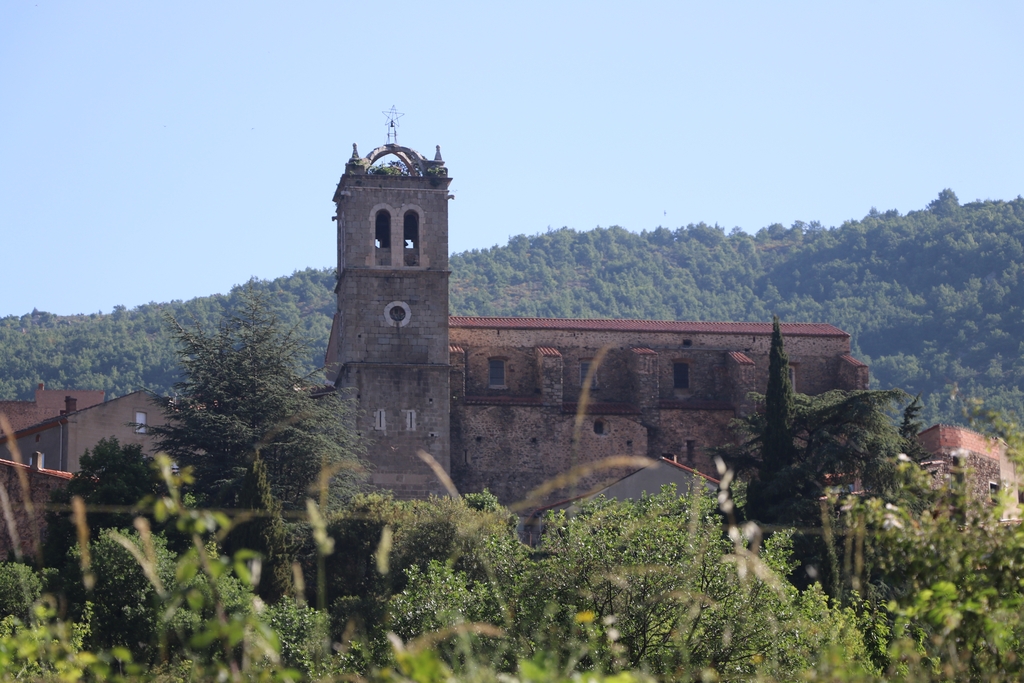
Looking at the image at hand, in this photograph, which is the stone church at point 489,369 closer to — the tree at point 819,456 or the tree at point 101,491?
the tree at point 819,456

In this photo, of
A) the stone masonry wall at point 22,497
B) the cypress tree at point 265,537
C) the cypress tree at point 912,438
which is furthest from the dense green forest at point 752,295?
the stone masonry wall at point 22,497

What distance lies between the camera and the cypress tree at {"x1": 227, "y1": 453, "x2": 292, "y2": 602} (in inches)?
1176

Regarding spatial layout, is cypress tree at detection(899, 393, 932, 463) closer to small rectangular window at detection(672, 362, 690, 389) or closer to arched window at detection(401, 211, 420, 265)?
small rectangular window at detection(672, 362, 690, 389)

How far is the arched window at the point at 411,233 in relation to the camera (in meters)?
42.4

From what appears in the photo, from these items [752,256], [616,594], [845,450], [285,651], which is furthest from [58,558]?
[752,256]

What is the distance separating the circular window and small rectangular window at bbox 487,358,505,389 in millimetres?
3942

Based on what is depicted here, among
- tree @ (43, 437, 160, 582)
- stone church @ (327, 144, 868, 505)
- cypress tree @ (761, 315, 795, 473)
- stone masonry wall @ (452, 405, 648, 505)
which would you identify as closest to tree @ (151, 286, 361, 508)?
stone church @ (327, 144, 868, 505)

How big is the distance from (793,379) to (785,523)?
1263 centimetres

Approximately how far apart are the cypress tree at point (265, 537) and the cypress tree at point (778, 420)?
42.7 feet

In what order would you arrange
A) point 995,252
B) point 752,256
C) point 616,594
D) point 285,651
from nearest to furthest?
point 616,594 → point 285,651 → point 995,252 → point 752,256

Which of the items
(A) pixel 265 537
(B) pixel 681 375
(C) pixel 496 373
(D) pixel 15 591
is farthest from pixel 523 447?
(D) pixel 15 591

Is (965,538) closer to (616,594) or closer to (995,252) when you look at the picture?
(616,594)

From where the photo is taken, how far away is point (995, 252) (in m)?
103

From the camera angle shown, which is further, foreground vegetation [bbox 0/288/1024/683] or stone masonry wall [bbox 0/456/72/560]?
stone masonry wall [bbox 0/456/72/560]
